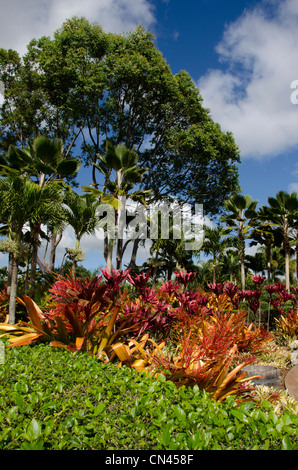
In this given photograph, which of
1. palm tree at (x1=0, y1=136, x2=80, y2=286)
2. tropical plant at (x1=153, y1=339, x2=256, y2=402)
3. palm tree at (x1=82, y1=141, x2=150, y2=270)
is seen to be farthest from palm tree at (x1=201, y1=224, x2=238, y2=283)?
tropical plant at (x1=153, y1=339, x2=256, y2=402)

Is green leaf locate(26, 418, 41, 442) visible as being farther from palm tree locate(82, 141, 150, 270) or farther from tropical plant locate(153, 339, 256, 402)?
palm tree locate(82, 141, 150, 270)

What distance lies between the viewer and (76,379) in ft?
9.11

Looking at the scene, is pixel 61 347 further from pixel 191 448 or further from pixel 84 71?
pixel 84 71

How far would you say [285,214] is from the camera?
20312 mm

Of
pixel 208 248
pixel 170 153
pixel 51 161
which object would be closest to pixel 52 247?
pixel 51 161

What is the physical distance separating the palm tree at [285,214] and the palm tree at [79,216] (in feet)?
40.0

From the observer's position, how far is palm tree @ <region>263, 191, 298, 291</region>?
19625mm

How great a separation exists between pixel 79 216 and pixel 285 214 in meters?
13.8

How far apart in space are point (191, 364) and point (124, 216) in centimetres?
1449

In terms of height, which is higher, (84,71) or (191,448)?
(84,71)

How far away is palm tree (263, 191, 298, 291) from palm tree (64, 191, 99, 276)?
12198 mm

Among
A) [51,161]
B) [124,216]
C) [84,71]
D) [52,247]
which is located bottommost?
[52,247]

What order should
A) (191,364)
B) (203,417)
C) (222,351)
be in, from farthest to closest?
1. (222,351)
2. (191,364)
3. (203,417)

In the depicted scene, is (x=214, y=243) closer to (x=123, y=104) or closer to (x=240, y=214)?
(x=240, y=214)
